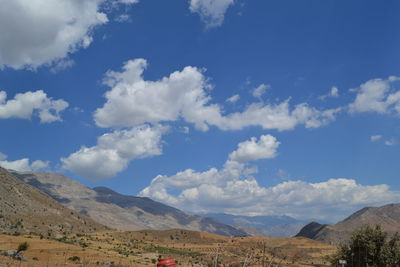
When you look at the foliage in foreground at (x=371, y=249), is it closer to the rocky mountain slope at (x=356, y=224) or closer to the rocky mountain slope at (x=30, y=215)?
the rocky mountain slope at (x=30, y=215)

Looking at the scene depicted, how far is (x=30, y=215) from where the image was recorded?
9850cm

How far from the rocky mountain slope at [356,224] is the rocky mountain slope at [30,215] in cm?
9040

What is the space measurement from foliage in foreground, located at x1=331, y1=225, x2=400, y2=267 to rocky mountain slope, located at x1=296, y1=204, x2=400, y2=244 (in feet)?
364

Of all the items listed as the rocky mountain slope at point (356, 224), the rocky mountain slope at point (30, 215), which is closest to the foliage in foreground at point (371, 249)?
the rocky mountain slope at point (30, 215)

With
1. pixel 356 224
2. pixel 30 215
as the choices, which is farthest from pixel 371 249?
pixel 356 224

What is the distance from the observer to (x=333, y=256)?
3594 cm

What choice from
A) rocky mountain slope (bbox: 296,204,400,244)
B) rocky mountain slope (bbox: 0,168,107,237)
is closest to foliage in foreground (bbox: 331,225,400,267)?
rocky mountain slope (bbox: 0,168,107,237)

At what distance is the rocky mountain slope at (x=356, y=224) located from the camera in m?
142

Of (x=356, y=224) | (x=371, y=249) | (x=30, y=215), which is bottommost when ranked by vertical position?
(x=371, y=249)

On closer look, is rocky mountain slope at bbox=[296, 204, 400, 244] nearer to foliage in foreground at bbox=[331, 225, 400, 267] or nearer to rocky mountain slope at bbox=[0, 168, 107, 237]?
rocky mountain slope at bbox=[0, 168, 107, 237]

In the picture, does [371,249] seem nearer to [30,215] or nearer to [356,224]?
[30,215]

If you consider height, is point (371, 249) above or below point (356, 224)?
below

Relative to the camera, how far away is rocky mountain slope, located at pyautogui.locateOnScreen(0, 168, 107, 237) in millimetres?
85481

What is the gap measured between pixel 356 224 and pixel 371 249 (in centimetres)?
14354
